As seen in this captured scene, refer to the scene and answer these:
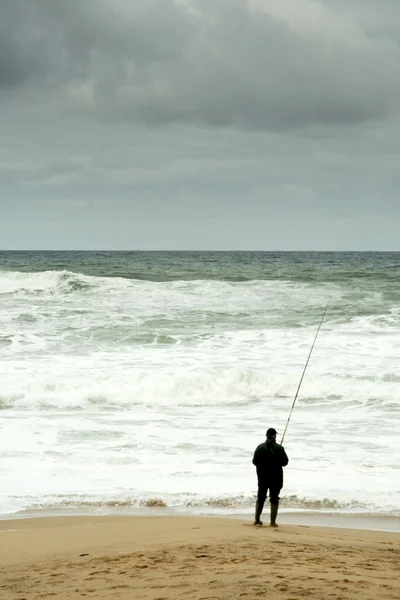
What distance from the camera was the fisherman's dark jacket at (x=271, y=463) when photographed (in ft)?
27.4

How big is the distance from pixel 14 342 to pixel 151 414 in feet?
26.3

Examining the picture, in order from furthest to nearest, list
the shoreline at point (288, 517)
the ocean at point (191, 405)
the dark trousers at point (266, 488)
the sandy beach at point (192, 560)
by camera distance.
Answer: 1. the ocean at point (191, 405)
2. the shoreline at point (288, 517)
3. the dark trousers at point (266, 488)
4. the sandy beach at point (192, 560)

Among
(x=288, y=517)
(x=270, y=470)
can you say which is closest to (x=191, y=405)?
(x=288, y=517)

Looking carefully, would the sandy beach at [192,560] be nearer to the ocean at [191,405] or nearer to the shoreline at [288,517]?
the shoreline at [288,517]

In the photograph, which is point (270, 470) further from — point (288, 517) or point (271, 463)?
point (288, 517)

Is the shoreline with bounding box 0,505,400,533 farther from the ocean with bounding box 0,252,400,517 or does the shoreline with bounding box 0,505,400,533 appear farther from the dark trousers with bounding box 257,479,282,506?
the dark trousers with bounding box 257,479,282,506

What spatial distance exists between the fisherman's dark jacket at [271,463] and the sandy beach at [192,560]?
0.55 metres

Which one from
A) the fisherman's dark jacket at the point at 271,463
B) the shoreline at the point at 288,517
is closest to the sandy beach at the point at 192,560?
the shoreline at the point at 288,517

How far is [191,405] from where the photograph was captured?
51.1 feet

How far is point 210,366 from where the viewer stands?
59.0 feet

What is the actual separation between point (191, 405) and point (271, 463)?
730 centimetres

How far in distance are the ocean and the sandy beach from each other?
4.28 ft

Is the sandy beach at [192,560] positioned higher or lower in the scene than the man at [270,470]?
lower

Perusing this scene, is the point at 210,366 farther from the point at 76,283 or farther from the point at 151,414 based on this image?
the point at 76,283
